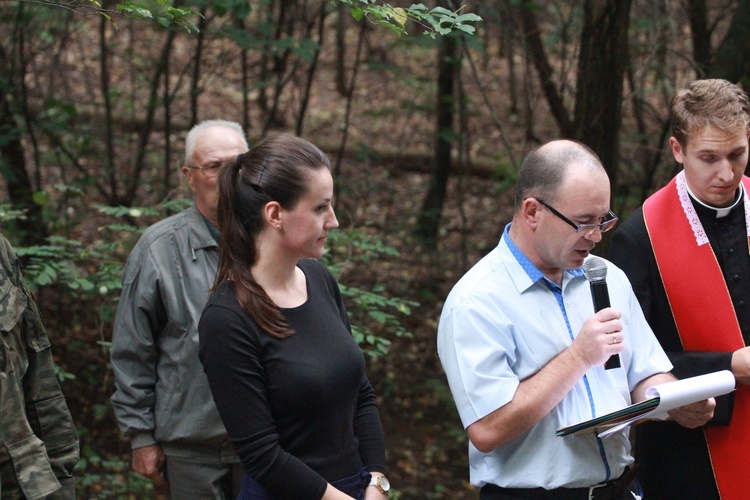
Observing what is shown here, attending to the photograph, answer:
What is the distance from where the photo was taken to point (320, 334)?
266 cm

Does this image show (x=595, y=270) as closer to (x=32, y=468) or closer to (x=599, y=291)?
(x=599, y=291)

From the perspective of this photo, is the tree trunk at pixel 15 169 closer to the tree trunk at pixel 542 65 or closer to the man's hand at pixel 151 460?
the man's hand at pixel 151 460

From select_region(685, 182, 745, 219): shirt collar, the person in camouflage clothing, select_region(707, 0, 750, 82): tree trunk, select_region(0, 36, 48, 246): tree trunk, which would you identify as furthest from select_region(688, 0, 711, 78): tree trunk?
the person in camouflage clothing

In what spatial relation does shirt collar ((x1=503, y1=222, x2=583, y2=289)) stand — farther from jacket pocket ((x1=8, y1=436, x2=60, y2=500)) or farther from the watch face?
jacket pocket ((x1=8, y1=436, x2=60, y2=500))

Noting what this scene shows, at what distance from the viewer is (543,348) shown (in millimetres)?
2578

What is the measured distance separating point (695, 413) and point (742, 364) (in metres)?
0.32

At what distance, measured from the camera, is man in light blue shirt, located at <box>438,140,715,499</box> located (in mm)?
2471

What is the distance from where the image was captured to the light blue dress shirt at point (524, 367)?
2.51 m

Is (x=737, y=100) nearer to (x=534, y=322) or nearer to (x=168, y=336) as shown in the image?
(x=534, y=322)

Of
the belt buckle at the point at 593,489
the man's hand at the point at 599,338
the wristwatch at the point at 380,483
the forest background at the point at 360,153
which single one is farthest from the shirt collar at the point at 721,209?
the forest background at the point at 360,153

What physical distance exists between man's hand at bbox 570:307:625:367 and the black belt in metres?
0.42

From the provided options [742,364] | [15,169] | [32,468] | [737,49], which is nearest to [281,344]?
[32,468]

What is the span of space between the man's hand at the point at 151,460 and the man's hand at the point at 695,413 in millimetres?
1999

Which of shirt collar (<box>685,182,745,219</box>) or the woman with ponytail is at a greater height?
shirt collar (<box>685,182,745,219</box>)
